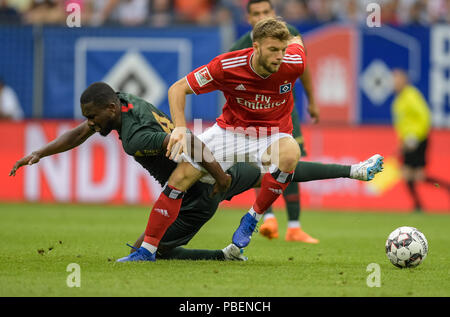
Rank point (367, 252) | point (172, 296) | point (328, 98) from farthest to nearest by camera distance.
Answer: point (328, 98) → point (367, 252) → point (172, 296)

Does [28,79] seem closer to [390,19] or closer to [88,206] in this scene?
[88,206]

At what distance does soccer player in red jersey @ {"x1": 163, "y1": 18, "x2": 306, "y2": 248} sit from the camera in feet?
21.0

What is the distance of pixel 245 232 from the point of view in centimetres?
649

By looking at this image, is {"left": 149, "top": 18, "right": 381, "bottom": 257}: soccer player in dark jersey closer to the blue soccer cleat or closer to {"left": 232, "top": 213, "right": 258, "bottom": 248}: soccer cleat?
{"left": 232, "top": 213, "right": 258, "bottom": 248}: soccer cleat

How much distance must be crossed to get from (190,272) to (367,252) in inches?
96.6

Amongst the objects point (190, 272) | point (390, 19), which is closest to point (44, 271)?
point (190, 272)

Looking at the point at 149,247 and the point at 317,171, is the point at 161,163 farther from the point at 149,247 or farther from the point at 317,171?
the point at 317,171

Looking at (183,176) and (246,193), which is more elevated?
(183,176)

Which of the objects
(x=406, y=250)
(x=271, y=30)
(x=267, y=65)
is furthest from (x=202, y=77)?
(x=406, y=250)

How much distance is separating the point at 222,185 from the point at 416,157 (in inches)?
331

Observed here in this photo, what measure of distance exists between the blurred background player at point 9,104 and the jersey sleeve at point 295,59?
937cm

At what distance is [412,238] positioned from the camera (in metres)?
6.30

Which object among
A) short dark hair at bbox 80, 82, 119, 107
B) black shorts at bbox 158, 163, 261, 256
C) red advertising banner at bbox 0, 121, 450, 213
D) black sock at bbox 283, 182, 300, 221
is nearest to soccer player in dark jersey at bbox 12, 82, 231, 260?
short dark hair at bbox 80, 82, 119, 107

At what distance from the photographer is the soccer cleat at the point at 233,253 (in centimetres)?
659
